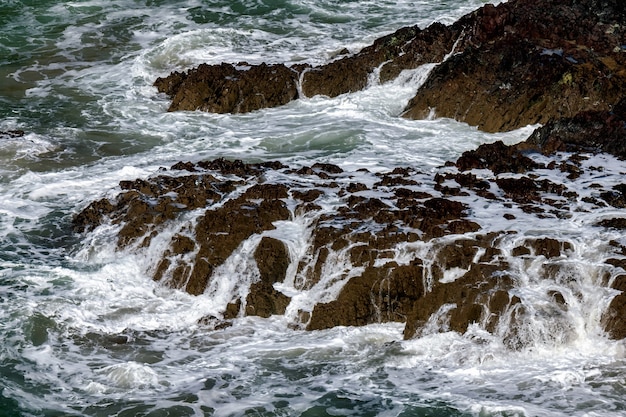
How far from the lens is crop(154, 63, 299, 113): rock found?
18.3 meters

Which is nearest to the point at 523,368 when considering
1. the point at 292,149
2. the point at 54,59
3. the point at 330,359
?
the point at 330,359

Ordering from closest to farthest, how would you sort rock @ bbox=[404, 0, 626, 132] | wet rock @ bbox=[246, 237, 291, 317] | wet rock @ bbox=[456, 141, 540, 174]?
1. wet rock @ bbox=[246, 237, 291, 317]
2. wet rock @ bbox=[456, 141, 540, 174]
3. rock @ bbox=[404, 0, 626, 132]

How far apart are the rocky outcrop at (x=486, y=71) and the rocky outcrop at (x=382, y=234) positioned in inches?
69.8

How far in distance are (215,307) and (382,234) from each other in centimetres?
212

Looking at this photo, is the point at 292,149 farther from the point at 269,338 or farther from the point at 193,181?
the point at 269,338

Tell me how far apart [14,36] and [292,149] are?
11.0 meters

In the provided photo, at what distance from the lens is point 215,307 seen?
37.1 ft

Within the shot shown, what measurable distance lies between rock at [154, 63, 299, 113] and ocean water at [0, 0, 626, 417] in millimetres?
322

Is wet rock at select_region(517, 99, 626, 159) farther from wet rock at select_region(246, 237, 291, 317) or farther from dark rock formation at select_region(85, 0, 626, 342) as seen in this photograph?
wet rock at select_region(246, 237, 291, 317)

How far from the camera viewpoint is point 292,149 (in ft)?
53.1

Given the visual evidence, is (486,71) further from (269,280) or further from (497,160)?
(269,280)

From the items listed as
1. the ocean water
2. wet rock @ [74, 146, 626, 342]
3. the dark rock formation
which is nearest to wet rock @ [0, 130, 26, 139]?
the ocean water

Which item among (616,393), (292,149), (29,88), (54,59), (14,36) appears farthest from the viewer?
(14,36)

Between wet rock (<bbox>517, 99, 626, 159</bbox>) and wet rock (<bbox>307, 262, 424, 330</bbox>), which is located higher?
wet rock (<bbox>517, 99, 626, 159</bbox>)
